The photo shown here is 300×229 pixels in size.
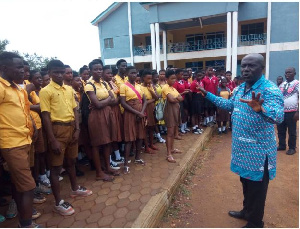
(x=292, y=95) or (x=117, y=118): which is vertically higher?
(x=292, y=95)

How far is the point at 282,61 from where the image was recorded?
48.3ft

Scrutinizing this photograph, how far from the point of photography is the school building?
14.1 m

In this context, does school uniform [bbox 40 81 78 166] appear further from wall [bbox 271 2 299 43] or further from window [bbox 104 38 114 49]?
window [bbox 104 38 114 49]

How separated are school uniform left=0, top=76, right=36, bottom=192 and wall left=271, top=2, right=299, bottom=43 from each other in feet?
53.8

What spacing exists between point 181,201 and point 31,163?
2164mm

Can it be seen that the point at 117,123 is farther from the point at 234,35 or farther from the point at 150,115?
the point at 234,35

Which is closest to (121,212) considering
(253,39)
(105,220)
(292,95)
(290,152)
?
(105,220)

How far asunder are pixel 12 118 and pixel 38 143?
3.33 ft

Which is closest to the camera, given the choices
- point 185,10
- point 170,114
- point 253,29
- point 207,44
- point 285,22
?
point 170,114

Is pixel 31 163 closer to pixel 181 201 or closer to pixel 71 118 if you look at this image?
pixel 71 118

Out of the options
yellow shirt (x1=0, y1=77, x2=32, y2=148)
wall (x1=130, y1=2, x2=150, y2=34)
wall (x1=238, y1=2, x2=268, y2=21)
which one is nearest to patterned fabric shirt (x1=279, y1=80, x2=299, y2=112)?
yellow shirt (x1=0, y1=77, x2=32, y2=148)

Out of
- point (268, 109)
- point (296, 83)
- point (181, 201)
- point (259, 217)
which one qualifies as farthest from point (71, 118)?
point (296, 83)

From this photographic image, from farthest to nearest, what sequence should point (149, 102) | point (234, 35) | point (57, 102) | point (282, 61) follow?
point (282, 61), point (234, 35), point (149, 102), point (57, 102)

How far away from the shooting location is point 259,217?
2510 mm
